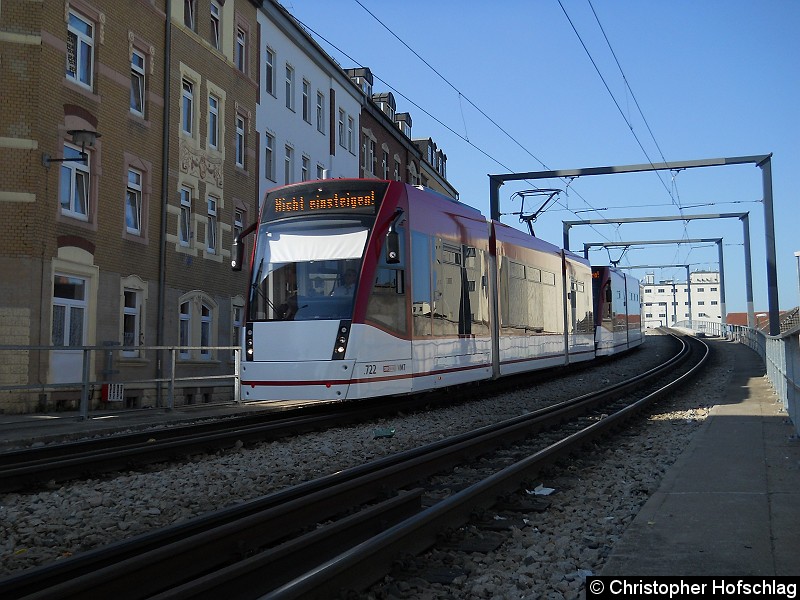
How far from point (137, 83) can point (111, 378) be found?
7446 mm

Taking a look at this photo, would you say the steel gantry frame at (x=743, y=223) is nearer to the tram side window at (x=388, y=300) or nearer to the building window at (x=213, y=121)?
the building window at (x=213, y=121)

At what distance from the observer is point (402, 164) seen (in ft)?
150

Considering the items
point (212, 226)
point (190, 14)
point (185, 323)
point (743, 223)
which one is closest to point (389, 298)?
point (185, 323)

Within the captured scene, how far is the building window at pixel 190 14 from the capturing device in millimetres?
23859

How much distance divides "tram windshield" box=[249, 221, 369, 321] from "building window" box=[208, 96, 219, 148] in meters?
12.4

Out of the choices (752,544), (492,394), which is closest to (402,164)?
(492,394)

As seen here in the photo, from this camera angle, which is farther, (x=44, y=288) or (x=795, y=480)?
(x=44, y=288)

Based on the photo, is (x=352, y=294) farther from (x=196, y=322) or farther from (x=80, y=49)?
(x=196, y=322)

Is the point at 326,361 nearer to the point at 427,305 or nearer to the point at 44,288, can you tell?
the point at 427,305

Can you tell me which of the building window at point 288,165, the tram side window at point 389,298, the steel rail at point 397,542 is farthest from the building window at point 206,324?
the steel rail at point 397,542

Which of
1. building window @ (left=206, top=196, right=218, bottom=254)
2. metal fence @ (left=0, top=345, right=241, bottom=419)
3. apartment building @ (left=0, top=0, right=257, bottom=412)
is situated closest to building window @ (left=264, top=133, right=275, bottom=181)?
apartment building @ (left=0, top=0, right=257, bottom=412)

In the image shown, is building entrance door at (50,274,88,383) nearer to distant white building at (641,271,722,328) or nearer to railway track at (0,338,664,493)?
railway track at (0,338,664,493)

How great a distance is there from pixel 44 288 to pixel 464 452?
37.2ft

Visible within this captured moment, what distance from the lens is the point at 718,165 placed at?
96.8 ft
